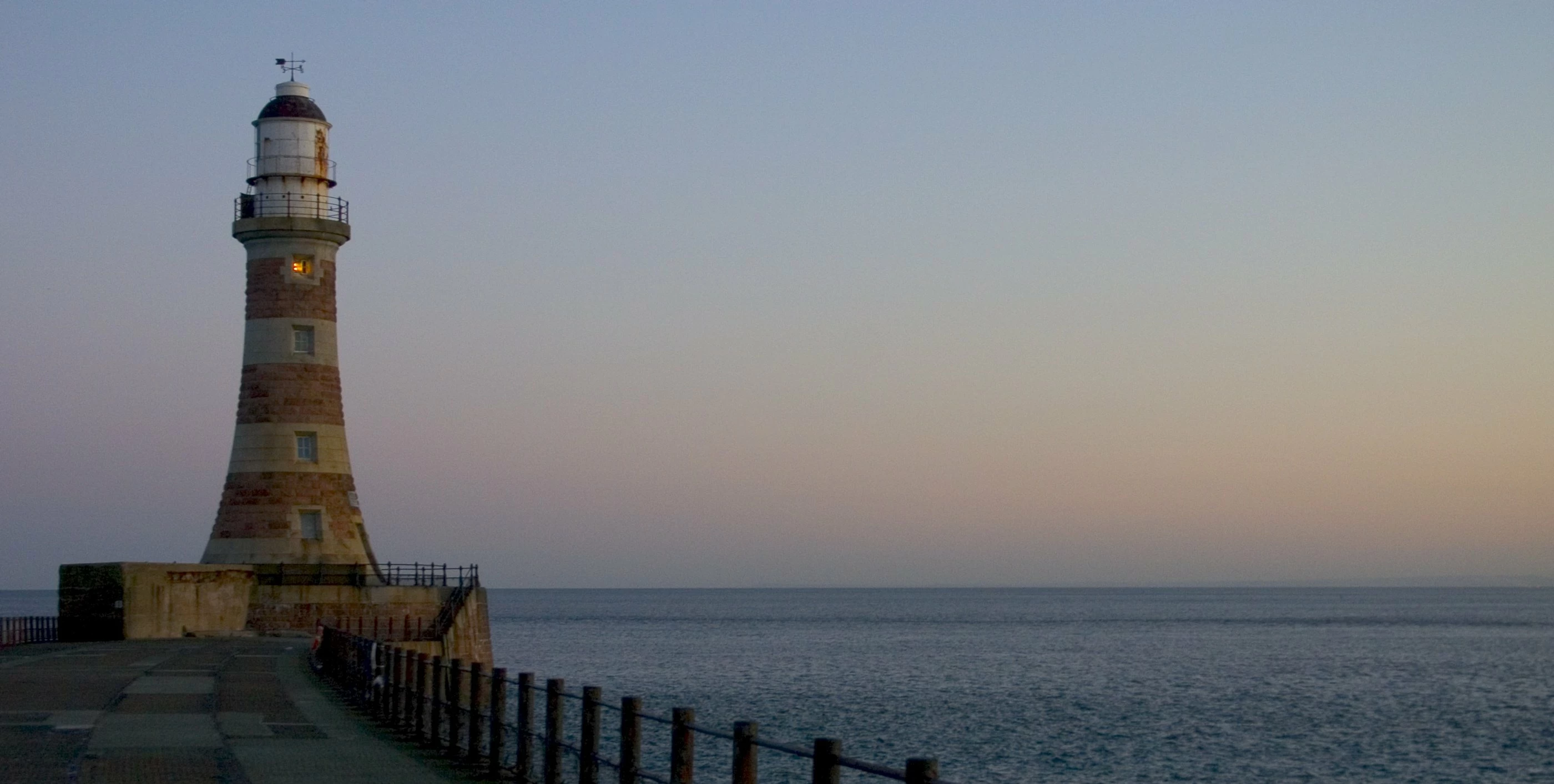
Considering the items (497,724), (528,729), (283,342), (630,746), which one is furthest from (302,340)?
(630,746)

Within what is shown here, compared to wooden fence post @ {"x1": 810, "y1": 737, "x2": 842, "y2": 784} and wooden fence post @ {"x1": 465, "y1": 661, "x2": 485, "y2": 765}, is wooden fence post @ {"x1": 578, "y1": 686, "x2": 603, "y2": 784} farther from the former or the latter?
wooden fence post @ {"x1": 810, "y1": 737, "x2": 842, "y2": 784}

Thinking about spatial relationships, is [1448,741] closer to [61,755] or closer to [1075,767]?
[1075,767]

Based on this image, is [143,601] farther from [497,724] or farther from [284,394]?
[497,724]

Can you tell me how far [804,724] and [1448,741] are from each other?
54.9ft

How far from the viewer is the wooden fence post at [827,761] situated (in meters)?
9.49

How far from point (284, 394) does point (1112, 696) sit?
1145 inches

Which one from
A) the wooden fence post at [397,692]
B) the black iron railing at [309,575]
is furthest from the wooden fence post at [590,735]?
the black iron railing at [309,575]

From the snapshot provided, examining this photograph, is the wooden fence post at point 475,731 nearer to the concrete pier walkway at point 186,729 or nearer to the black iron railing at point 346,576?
the concrete pier walkway at point 186,729

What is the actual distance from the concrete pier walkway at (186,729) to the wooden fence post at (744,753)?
5.22 m

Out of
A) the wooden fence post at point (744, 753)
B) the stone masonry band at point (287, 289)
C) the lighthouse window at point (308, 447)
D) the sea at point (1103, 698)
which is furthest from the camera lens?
the stone masonry band at point (287, 289)

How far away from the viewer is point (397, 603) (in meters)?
48.6

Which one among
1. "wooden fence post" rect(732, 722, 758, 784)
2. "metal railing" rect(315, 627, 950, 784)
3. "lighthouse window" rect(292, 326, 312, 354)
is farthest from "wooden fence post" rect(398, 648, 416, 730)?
"lighthouse window" rect(292, 326, 312, 354)

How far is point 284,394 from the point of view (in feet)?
162

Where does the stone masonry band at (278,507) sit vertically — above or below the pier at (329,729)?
above
